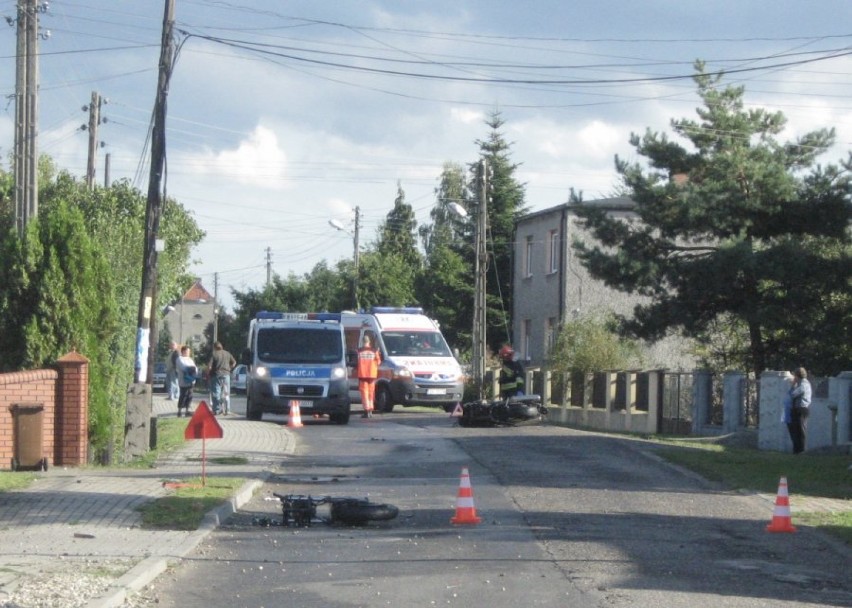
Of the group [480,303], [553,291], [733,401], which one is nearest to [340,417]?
[733,401]

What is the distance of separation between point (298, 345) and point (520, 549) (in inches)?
697

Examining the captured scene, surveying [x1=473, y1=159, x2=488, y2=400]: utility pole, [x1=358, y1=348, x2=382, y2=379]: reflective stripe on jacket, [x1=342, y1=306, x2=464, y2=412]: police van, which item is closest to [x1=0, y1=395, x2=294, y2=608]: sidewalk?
[x1=358, y1=348, x2=382, y2=379]: reflective stripe on jacket

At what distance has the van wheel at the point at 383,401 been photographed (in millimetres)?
32594

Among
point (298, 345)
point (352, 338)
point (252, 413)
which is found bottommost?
point (252, 413)

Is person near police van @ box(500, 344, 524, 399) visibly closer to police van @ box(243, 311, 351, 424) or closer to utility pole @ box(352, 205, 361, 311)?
police van @ box(243, 311, 351, 424)

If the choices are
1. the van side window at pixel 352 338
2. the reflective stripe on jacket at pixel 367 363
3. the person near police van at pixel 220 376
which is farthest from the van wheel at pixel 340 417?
the van side window at pixel 352 338

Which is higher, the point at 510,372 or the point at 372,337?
the point at 372,337

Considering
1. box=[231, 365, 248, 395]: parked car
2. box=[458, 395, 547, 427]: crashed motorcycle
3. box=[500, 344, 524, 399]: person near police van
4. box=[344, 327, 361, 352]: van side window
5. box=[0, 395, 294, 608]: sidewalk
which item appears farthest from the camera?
box=[231, 365, 248, 395]: parked car

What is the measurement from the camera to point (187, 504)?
41.8 ft

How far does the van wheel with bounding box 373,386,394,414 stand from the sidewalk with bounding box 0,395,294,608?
47.9 ft

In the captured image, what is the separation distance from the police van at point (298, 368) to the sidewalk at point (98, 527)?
909 centimetres

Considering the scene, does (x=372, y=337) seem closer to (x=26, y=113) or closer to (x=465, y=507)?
(x=26, y=113)

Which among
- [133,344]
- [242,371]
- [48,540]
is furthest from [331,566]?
[242,371]

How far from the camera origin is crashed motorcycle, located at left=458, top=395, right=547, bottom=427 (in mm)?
25422
